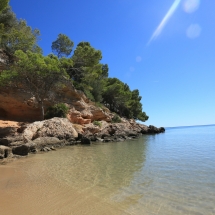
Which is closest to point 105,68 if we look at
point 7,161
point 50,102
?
point 50,102

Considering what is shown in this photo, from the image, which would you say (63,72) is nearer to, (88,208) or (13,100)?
(13,100)

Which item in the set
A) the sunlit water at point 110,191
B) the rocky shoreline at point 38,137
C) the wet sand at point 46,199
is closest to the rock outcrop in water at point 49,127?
the rocky shoreline at point 38,137

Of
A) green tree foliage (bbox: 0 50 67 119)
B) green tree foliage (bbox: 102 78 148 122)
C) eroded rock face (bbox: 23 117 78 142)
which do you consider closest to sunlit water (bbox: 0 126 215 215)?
eroded rock face (bbox: 23 117 78 142)

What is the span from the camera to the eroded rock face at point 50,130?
1671cm

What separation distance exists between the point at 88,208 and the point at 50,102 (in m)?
23.6

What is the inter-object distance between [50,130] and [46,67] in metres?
7.70

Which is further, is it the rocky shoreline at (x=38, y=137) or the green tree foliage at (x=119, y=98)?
the green tree foliage at (x=119, y=98)

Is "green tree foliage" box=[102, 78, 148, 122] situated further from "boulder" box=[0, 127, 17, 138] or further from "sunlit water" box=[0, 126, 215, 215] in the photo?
"sunlit water" box=[0, 126, 215, 215]

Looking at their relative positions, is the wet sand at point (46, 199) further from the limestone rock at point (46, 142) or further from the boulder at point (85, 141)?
the boulder at point (85, 141)

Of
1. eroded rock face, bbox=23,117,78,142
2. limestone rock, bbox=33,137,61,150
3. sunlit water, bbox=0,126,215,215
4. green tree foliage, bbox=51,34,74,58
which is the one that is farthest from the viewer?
green tree foliage, bbox=51,34,74,58

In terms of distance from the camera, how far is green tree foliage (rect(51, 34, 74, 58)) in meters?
41.1

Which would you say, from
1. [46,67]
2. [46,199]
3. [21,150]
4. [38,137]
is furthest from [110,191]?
[46,67]

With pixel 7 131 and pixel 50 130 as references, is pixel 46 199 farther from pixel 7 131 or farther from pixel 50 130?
pixel 50 130

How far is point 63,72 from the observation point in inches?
922
